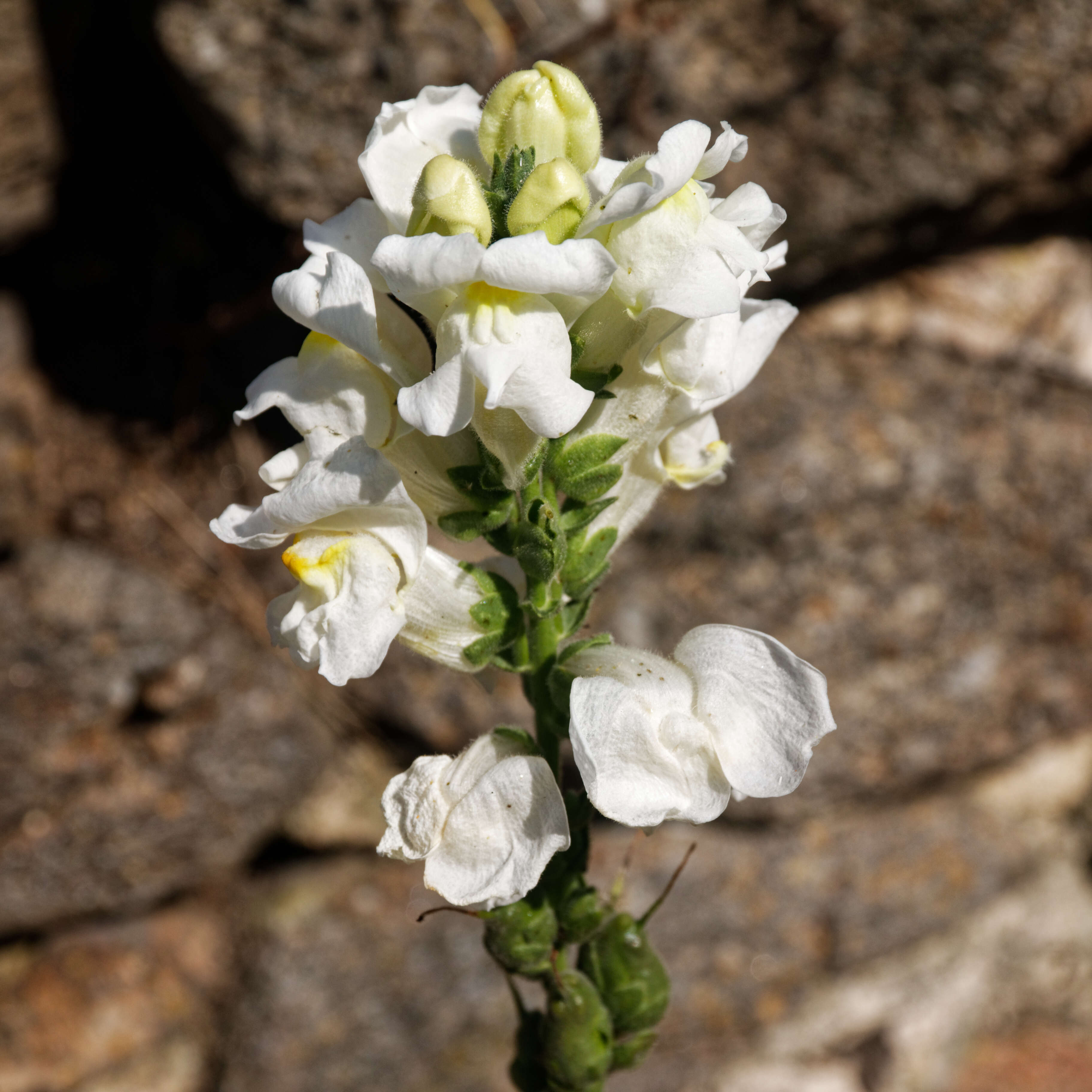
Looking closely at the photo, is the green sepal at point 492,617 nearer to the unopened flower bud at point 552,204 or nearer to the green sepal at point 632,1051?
the unopened flower bud at point 552,204

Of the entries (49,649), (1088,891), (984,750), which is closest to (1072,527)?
(984,750)

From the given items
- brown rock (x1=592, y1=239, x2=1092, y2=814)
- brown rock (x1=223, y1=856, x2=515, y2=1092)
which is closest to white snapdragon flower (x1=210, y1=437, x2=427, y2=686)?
brown rock (x1=592, y1=239, x2=1092, y2=814)

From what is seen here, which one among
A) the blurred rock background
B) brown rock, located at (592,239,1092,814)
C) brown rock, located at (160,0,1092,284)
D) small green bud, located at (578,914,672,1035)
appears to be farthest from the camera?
brown rock, located at (592,239,1092,814)

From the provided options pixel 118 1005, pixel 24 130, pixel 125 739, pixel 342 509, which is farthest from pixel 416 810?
pixel 118 1005

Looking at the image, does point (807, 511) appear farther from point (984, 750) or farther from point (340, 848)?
point (340, 848)

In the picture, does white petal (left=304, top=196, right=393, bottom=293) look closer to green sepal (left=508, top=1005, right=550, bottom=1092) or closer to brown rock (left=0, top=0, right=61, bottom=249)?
green sepal (left=508, top=1005, right=550, bottom=1092)

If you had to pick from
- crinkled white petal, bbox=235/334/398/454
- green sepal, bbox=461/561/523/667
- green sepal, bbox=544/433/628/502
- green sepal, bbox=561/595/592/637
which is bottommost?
green sepal, bbox=561/595/592/637

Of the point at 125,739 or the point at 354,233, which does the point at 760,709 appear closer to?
the point at 354,233
